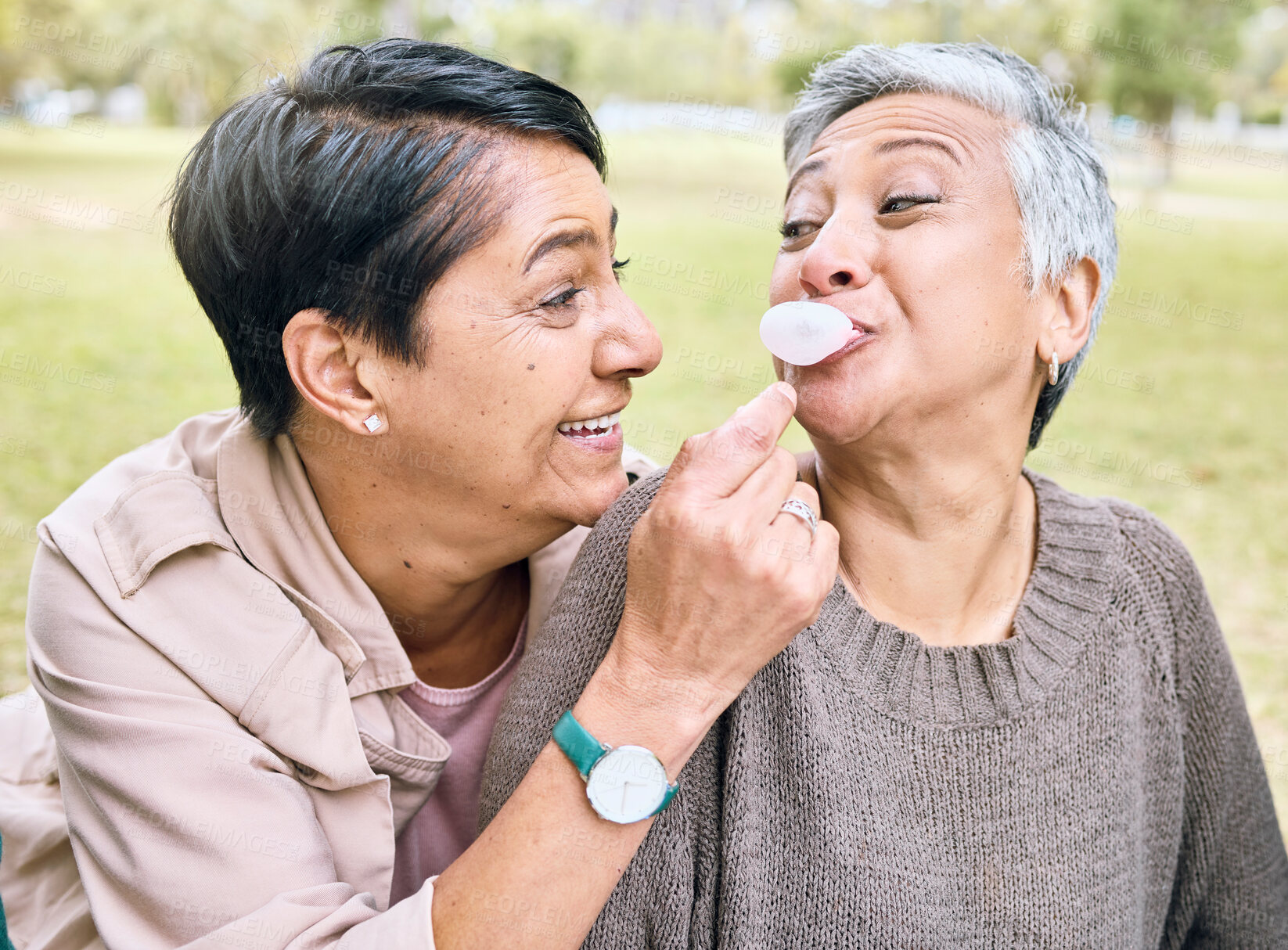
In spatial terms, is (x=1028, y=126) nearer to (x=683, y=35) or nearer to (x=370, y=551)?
(x=370, y=551)

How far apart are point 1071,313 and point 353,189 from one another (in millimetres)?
1341

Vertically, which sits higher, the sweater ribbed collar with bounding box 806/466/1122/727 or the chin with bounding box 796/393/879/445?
the chin with bounding box 796/393/879/445

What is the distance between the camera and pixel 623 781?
55.6 inches

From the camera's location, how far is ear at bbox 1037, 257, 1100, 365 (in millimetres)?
1887

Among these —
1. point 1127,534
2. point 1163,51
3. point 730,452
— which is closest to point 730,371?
point 1127,534

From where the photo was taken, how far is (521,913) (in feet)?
4.66

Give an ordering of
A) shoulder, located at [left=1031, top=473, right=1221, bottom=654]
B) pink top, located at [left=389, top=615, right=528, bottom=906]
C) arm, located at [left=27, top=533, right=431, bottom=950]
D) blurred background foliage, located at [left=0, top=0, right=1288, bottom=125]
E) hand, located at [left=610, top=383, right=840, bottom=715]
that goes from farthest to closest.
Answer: blurred background foliage, located at [left=0, top=0, right=1288, bottom=125]
pink top, located at [left=389, top=615, right=528, bottom=906]
shoulder, located at [left=1031, top=473, right=1221, bottom=654]
arm, located at [left=27, top=533, right=431, bottom=950]
hand, located at [left=610, top=383, right=840, bottom=715]

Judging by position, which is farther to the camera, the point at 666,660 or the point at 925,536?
the point at 925,536

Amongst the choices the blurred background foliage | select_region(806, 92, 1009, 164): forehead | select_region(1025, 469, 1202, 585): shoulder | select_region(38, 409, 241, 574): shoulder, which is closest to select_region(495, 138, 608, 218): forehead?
select_region(806, 92, 1009, 164): forehead

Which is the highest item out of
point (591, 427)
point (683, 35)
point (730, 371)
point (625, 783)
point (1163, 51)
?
point (591, 427)

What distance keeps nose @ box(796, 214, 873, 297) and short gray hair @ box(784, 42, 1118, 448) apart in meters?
0.30

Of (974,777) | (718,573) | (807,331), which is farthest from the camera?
(974,777)

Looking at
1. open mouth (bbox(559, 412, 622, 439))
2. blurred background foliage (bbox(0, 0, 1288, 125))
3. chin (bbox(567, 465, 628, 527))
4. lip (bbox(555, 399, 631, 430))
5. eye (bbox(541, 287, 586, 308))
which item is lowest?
blurred background foliage (bbox(0, 0, 1288, 125))

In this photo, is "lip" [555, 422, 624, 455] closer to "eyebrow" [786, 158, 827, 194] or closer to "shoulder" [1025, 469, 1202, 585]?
"eyebrow" [786, 158, 827, 194]
